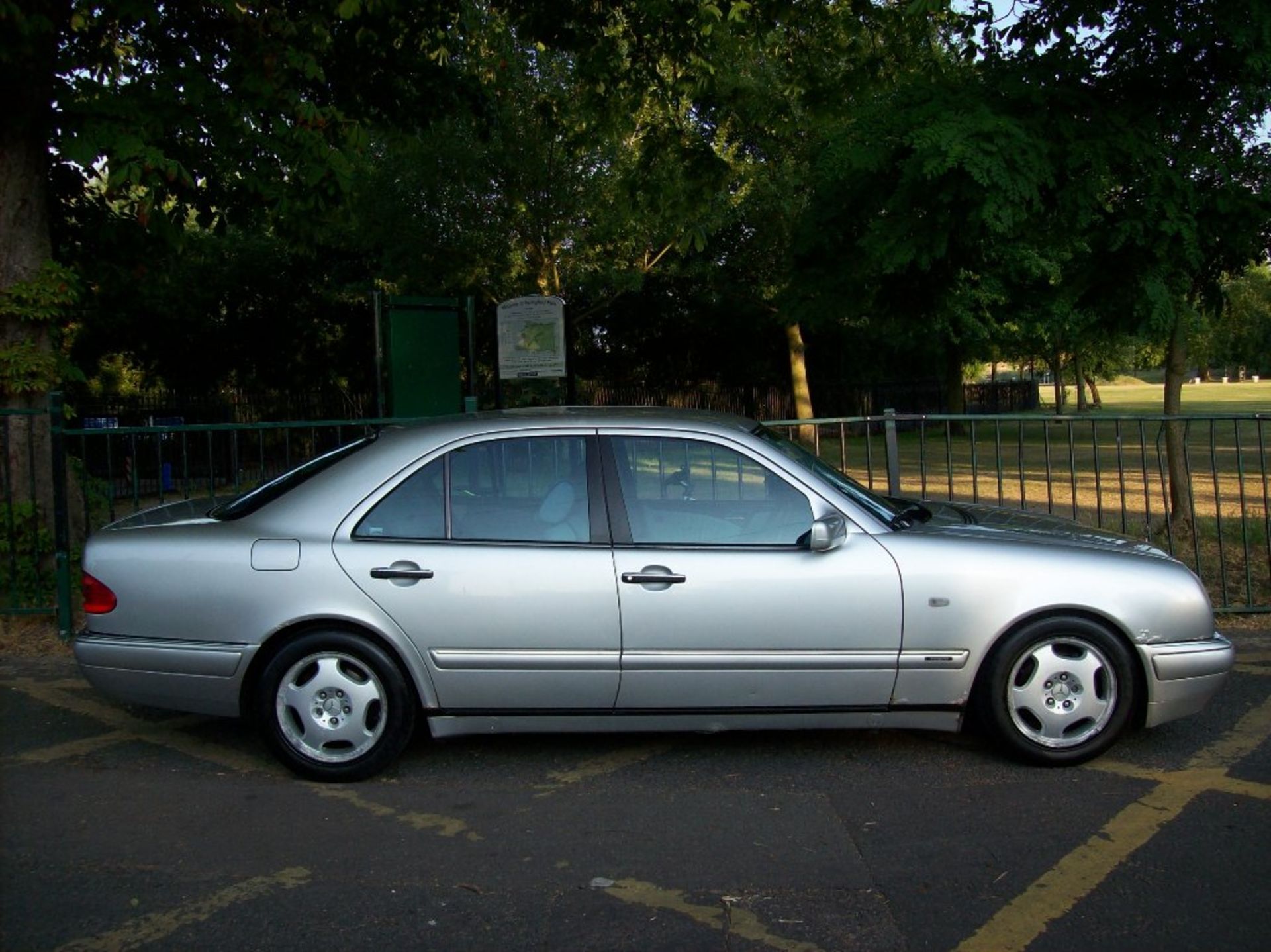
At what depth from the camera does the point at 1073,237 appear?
9031 mm

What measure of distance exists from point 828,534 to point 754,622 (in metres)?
0.47

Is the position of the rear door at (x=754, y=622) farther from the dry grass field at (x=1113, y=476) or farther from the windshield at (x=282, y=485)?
the dry grass field at (x=1113, y=476)

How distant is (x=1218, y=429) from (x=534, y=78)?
69.8 feet

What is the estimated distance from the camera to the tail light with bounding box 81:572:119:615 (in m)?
5.05

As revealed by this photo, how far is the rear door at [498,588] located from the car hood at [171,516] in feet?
3.06

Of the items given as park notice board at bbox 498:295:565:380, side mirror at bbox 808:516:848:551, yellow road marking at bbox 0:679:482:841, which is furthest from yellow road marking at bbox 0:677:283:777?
park notice board at bbox 498:295:565:380

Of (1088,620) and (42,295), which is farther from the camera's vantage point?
(42,295)

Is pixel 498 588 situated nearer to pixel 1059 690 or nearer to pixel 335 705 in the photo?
pixel 335 705

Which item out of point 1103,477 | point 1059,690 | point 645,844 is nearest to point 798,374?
point 1103,477

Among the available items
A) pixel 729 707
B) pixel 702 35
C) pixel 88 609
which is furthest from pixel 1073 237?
pixel 88 609

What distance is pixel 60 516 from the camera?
7.31 meters

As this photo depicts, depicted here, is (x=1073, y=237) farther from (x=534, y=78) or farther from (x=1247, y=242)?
(x=534, y=78)

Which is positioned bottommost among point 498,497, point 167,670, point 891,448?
point 167,670

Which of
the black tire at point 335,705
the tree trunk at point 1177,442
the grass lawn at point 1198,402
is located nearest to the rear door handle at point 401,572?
the black tire at point 335,705
